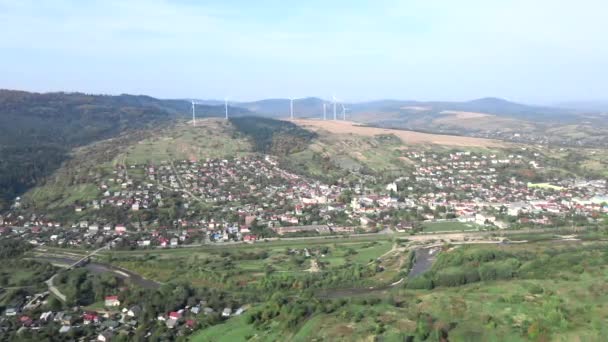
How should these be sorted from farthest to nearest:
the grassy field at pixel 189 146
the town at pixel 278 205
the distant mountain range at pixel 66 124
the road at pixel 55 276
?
the grassy field at pixel 189 146 < the distant mountain range at pixel 66 124 < the town at pixel 278 205 < the road at pixel 55 276

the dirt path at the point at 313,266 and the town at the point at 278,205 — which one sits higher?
the town at the point at 278,205

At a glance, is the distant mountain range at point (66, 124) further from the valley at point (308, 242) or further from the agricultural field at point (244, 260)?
the agricultural field at point (244, 260)

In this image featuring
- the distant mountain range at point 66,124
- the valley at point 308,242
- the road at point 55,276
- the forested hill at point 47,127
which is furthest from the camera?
the distant mountain range at point 66,124

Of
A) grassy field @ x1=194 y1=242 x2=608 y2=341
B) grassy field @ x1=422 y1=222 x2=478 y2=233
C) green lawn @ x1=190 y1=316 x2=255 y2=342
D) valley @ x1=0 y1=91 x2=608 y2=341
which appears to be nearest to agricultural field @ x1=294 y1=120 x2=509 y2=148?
valley @ x1=0 y1=91 x2=608 y2=341

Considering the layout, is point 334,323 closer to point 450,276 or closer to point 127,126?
point 450,276

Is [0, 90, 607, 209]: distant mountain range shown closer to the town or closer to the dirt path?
the town

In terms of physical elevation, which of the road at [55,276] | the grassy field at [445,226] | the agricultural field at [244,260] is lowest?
the road at [55,276]

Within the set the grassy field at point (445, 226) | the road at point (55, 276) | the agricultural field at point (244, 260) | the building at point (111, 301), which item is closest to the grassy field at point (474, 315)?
the agricultural field at point (244, 260)

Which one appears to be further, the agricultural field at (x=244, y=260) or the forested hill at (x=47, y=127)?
the forested hill at (x=47, y=127)

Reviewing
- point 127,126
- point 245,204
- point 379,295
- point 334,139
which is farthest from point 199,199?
point 127,126
